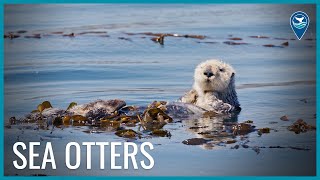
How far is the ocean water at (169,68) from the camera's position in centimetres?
663

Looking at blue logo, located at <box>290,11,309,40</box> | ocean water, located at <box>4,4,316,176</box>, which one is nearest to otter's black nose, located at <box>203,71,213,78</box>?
ocean water, located at <box>4,4,316,176</box>

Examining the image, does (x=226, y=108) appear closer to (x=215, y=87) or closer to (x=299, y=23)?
(x=215, y=87)

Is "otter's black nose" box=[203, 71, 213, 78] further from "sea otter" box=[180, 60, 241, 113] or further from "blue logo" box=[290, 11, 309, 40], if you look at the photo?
"blue logo" box=[290, 11, 309, 40]

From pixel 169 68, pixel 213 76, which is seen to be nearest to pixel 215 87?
pixel 213 76

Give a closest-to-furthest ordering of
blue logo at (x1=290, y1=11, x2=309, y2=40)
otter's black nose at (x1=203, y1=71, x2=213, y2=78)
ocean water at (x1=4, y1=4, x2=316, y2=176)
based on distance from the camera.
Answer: ocean water at (x1=4, y1=4, x2=316, y2=176), blue logo at (x1=290, y1=11, x2=309, y2=40), otter's black nose at (x1=203, y1=71, x2=213, y2=78)

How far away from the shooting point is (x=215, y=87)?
823 cm

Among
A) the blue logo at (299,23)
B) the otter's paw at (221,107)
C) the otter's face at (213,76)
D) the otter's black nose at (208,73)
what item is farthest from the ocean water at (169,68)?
the otter's black nose at (208,73)

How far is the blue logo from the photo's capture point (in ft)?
24.2

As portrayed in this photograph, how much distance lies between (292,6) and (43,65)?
12.4 feet

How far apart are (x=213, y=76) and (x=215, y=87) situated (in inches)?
5.9

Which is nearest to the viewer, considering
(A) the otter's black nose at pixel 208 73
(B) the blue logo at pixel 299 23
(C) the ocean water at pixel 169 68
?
(C) the ocean water at pixel 169 68

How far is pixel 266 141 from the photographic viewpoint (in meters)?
7.05

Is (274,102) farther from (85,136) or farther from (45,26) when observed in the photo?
(45,26)

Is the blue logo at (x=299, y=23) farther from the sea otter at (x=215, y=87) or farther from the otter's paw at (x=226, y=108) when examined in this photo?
the otter's paw at (x=226, y=108)
